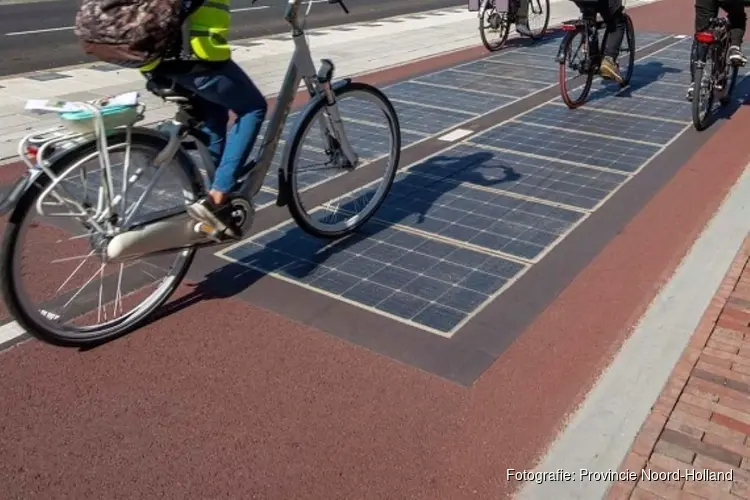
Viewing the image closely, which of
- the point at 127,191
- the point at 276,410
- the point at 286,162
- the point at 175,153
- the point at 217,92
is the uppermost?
the point at 217,92

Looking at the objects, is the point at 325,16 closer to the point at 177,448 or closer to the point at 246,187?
the point at 246,187

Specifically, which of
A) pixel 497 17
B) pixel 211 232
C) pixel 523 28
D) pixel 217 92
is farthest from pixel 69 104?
pixel 523 28

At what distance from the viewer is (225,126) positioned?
3.89 meters

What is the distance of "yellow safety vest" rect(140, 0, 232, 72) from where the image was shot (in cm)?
338

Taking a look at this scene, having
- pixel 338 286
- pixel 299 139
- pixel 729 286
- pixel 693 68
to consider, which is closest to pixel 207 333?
pixel 338 286

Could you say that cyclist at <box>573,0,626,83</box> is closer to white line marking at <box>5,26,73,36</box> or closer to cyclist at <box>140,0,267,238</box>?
cyclist at <box>140,0,267,238</box>

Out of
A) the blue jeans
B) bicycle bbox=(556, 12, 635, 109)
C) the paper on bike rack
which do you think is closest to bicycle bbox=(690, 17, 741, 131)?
bicycle bbox=(556, 12, 635, 109)

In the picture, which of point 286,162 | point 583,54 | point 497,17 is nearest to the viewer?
point 286,162

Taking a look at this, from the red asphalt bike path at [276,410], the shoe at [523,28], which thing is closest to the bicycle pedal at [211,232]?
the red asphalt bike path at [276,410]

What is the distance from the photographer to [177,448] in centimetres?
288

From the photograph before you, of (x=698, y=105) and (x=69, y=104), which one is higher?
(x=69, y=104)

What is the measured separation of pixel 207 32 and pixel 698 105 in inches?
192

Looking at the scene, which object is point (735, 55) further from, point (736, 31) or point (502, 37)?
point (502, 37)

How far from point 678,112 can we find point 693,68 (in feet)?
3.05
